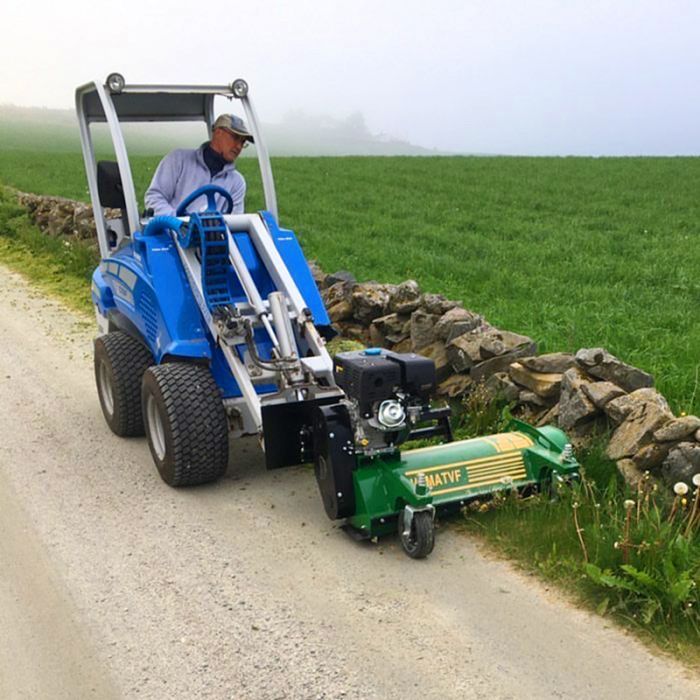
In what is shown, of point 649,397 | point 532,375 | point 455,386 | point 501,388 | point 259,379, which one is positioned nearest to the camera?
point 649,397

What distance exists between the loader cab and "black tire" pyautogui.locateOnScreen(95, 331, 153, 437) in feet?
2.32

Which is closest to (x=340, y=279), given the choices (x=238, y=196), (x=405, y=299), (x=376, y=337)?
(x=376, y=337)

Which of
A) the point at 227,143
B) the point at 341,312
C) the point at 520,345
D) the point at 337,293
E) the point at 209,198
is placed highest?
the point at 227,143

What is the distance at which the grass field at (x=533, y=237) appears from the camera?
22.7 ft

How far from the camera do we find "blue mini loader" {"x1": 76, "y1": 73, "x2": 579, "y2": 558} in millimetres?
4109

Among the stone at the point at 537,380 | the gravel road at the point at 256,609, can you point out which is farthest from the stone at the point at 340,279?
the gravel road at the point at 256,609

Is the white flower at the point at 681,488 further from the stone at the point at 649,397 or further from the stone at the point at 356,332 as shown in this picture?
the stone at the point at 356,332

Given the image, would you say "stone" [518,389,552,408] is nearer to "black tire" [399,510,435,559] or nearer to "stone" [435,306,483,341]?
"stone" [435,306,483,341]

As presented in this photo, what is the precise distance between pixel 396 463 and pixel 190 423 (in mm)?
1167

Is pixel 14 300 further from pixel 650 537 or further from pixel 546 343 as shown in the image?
pixel 650 537

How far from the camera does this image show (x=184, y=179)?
5.85 metres

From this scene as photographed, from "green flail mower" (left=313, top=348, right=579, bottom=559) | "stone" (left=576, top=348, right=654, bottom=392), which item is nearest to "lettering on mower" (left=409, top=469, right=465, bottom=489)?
"green flail mower" (left=313, top=348, right=579, bottom=559)

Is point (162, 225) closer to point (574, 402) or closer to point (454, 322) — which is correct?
point (454, 322)

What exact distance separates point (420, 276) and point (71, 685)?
6706 millimetres
